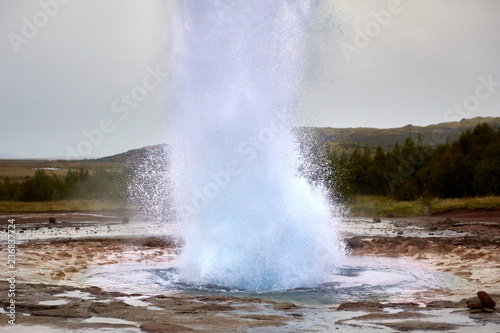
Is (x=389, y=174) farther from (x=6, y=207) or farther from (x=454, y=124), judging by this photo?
(x=454, y=124)

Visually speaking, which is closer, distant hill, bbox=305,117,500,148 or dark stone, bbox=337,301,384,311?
dark stone, bbox=337,301,384,311

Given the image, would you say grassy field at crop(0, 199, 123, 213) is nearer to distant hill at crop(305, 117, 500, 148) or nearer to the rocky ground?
the rocky ground

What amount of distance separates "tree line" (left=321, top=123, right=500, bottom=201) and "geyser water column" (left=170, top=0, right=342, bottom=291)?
25789 millimetres

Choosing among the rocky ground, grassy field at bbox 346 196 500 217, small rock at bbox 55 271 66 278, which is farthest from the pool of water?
grassy field at bbox 346 196 500 217

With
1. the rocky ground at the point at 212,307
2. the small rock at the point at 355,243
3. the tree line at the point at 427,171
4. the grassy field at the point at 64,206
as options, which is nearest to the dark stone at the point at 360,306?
the rocky ground at the point at 212,307

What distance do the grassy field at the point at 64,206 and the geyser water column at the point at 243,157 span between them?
108ft

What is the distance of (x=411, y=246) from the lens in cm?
2152

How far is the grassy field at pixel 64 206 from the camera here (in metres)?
46.4

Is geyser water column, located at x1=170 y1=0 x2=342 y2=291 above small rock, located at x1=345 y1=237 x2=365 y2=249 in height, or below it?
above

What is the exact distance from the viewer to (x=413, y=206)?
43.4 meters

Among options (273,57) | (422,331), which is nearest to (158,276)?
(273,57)

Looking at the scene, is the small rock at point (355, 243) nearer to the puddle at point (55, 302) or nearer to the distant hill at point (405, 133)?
the puddle at point (55, 302)

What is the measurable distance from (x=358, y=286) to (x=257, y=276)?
220cm

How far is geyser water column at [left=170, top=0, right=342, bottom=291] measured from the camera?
47.0ft
